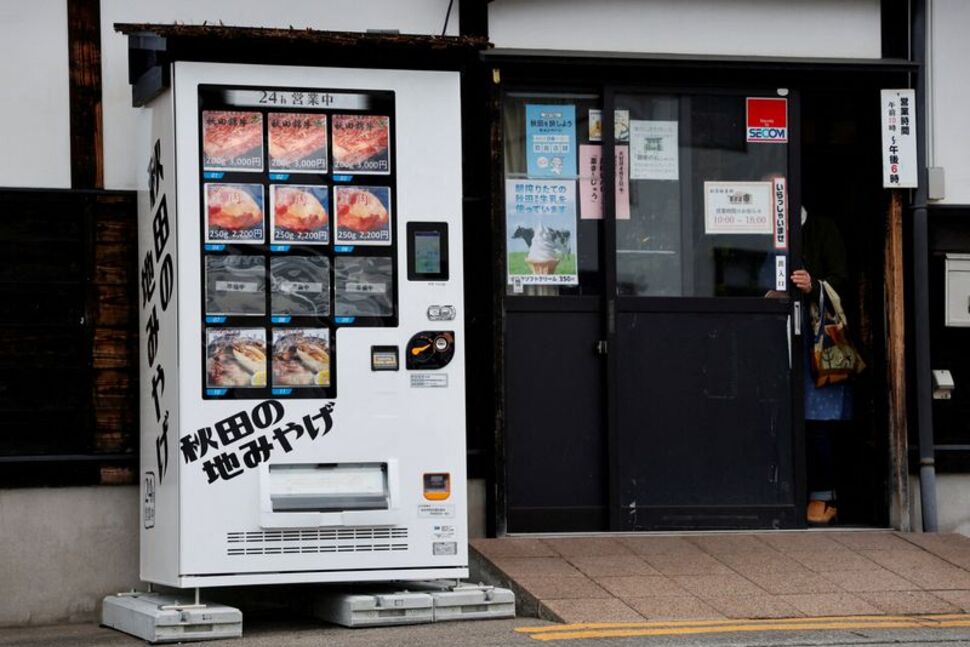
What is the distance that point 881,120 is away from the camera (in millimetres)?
10352

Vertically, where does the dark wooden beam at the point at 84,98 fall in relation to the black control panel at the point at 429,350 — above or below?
above

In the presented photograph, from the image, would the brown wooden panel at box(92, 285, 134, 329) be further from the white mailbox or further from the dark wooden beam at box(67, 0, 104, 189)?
the white mailbox

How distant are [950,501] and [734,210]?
7.19 feet

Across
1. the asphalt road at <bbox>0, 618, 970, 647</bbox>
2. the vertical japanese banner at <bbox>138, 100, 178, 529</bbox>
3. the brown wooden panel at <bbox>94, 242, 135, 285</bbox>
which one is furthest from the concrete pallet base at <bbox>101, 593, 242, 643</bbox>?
the brown wooden panel at <bbox>94, 242, 135, 285</bbox>

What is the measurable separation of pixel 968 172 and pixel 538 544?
356cm

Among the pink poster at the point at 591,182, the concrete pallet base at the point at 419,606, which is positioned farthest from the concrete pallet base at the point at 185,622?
the pink poster at the point at 591,182

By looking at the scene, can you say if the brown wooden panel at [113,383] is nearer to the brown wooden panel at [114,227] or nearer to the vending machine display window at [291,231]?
the brown wooden panel at [114,227]

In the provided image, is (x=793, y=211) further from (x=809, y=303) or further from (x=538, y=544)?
(x=538, y=544)

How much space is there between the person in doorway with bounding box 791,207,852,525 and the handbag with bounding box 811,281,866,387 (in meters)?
0.05

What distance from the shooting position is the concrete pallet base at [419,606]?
808cm

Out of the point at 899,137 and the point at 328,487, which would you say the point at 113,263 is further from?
the point at 899,137

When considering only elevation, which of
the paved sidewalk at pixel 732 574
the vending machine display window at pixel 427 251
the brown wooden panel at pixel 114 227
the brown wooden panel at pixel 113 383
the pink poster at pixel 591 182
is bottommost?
the paved sidewalk at pixel 732 574

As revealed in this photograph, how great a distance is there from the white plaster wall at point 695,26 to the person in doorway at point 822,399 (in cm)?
108

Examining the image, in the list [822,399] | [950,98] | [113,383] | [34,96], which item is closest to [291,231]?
[113,383]
